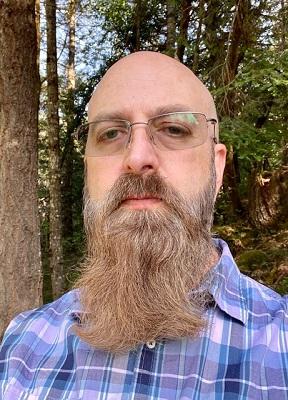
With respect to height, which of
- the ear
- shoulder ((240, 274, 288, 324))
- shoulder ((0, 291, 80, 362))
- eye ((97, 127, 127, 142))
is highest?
eye ((97, 127, 127, 142))

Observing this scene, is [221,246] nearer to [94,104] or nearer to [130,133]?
[130,133]

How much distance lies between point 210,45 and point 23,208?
3.45m

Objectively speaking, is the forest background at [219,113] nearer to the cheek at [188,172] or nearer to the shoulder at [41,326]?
the shoulder at [41,326]

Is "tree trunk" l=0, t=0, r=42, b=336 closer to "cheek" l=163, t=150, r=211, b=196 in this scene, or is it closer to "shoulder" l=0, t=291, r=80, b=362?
"shoulder" l=0, t=291, r=80, b=362

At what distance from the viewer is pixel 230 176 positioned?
8.30 meters

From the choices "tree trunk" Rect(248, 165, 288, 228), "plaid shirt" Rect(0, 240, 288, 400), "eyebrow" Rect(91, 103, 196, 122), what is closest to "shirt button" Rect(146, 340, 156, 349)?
"plaid shirt" Rect(0, 240, 288, 400)

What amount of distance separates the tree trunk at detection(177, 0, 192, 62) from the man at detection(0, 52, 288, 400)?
5169 millimetres

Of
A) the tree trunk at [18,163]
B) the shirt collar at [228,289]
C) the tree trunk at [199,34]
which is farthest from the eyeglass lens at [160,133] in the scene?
the tree trunk at [199,34]

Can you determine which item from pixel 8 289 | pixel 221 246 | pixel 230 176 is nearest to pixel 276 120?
pixel 230 176

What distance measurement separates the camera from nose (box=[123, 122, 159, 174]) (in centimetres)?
127

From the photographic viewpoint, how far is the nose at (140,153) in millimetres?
1271

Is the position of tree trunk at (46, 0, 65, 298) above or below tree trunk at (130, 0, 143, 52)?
below

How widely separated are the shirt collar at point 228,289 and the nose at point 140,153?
0.36 m

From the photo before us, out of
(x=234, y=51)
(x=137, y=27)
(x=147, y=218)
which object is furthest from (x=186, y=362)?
(x=137, y=27)
